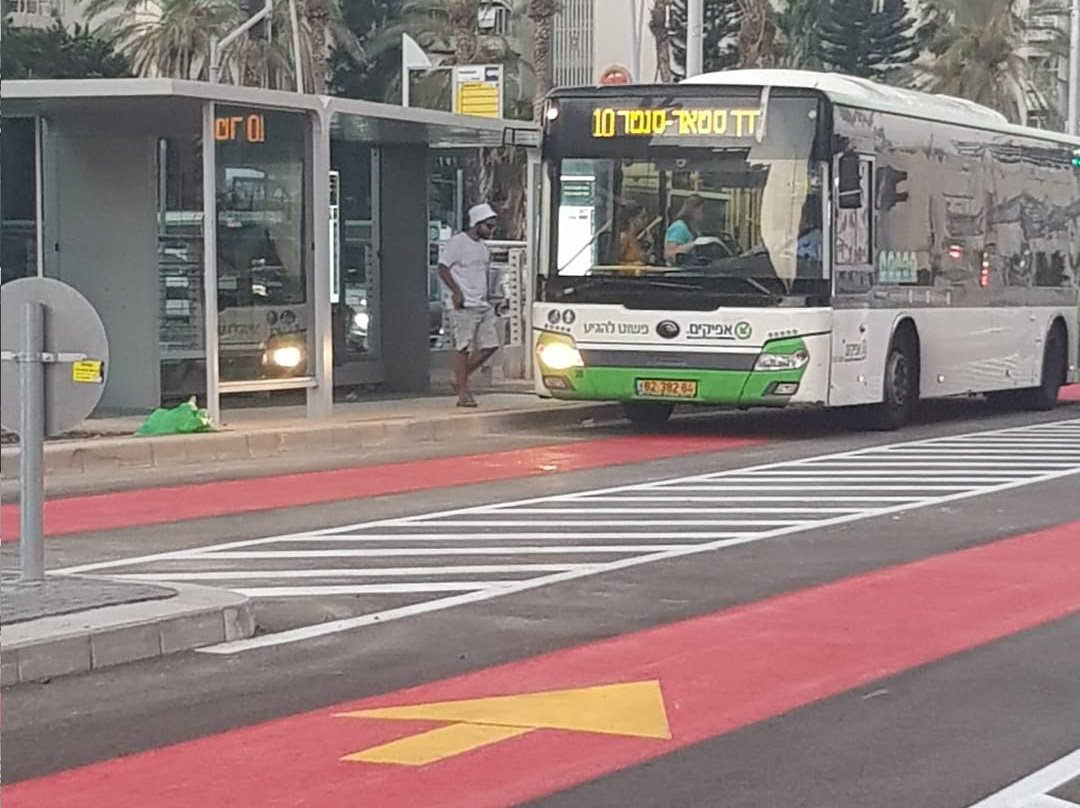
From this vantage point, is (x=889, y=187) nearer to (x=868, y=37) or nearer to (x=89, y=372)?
(x=89, y=372)

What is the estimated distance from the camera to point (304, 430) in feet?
58.3

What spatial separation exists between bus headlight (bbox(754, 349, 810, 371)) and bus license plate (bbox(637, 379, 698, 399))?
2.18 feet

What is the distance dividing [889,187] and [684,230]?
250 centimetres

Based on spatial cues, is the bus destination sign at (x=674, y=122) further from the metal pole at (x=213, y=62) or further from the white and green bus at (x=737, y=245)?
the metal pole at (x=213, y=62)

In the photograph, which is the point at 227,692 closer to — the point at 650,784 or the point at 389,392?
the point at 650,784

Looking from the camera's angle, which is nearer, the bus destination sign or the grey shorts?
the bus destination sign

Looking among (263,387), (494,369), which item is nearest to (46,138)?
(263,387)

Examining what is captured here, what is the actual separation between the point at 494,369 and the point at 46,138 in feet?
22.1

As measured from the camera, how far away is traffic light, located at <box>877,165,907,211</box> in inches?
762

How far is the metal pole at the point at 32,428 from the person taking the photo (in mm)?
7988

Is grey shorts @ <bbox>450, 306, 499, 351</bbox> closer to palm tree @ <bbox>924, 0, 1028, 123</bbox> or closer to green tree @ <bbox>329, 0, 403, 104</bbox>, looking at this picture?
palm tree @ <bbox>924, 0, 1028, 123</bbox>

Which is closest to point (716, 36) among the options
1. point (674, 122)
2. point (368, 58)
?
point (368, 58)

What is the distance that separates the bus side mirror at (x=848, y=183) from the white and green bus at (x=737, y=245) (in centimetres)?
2

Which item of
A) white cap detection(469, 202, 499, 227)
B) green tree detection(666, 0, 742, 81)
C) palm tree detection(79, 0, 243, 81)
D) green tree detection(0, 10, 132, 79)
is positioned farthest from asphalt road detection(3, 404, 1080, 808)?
green tree detection(666, 0, 742, 81)
